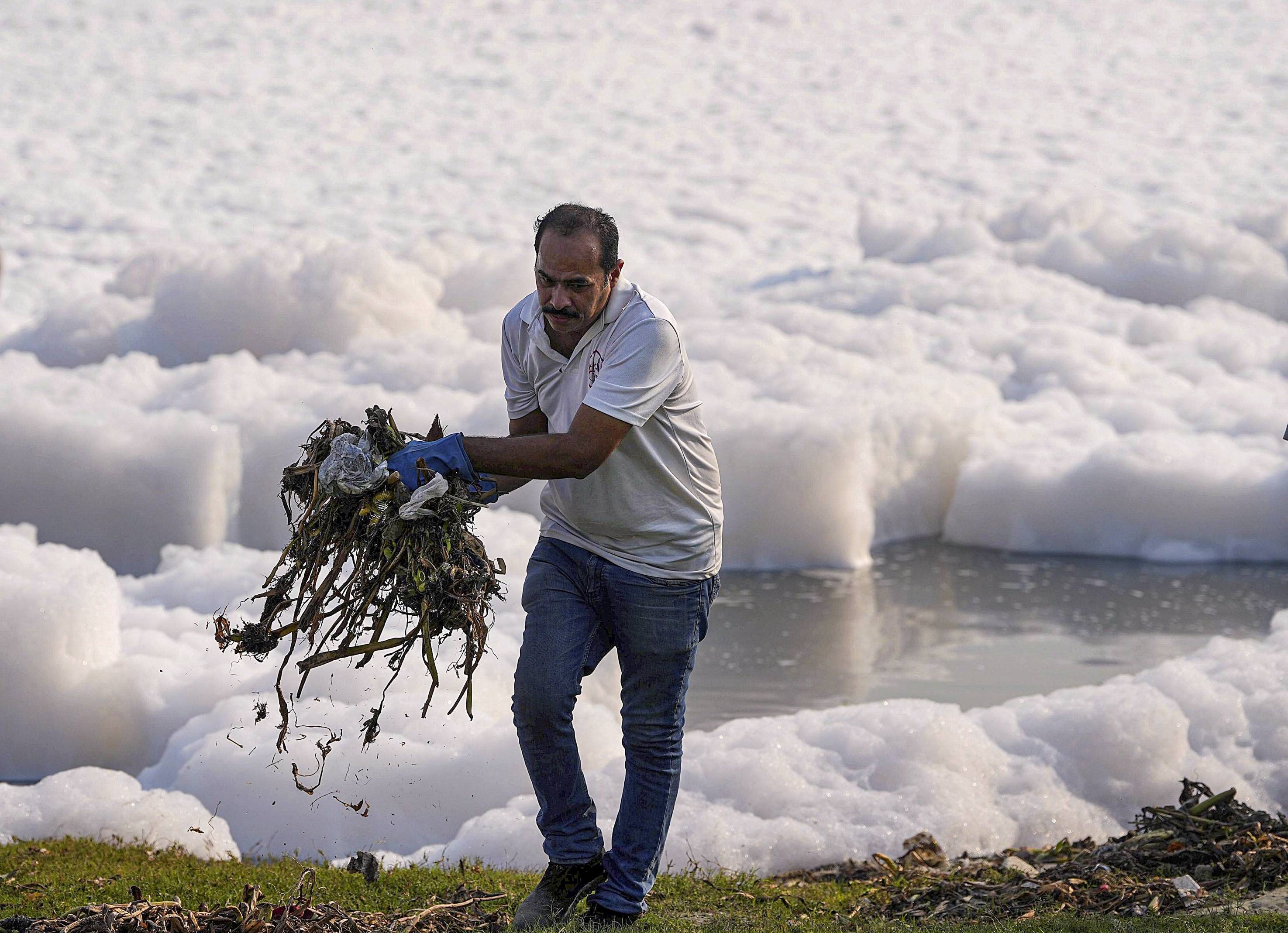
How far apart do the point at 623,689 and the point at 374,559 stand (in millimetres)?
805

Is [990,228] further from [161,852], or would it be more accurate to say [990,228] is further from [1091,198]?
[161,852]

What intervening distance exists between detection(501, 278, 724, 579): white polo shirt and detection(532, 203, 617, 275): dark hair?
0.13m

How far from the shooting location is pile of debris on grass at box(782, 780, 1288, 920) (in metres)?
5.14

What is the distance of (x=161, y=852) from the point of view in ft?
20.6

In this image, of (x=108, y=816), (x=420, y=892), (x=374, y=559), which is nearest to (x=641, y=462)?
(x=374, y=559)

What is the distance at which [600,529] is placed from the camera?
4.21 m

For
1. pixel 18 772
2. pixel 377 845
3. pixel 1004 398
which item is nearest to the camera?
pixel 377 845

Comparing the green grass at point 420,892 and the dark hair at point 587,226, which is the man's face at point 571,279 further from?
the green grass at point 420,892

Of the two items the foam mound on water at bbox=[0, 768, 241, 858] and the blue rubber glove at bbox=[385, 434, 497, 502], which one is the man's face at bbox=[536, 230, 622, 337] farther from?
the foam mound on water at bbox=[0, 768, 241, 858]

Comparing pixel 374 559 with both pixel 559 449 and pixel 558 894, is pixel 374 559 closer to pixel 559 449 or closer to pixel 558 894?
pixel 559 449

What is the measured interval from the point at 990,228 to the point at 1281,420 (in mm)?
11407

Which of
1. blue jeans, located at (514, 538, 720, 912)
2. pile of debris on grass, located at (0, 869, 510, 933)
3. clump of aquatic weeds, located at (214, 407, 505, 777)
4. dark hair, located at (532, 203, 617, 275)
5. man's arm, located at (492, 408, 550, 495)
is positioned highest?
dark hair, located at (532, 203, 617, 275)

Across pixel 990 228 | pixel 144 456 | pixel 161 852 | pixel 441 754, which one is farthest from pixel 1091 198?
pixel 161 852

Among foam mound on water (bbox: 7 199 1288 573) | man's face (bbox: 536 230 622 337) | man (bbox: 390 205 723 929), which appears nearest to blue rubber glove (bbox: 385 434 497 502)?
man (bbox: 390 205 723 929)
